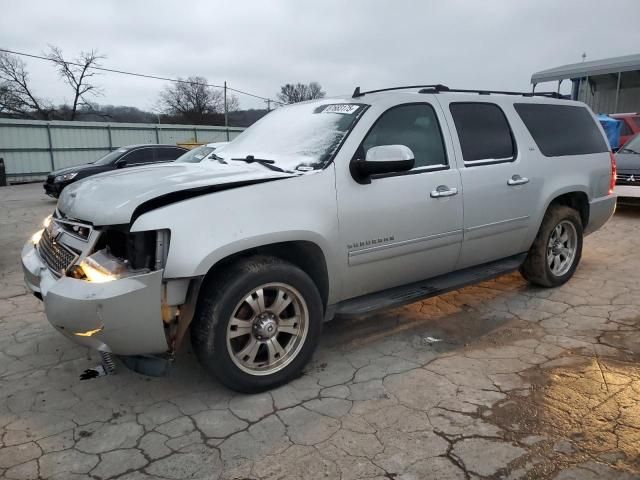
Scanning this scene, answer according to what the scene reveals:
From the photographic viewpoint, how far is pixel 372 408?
2.90 m

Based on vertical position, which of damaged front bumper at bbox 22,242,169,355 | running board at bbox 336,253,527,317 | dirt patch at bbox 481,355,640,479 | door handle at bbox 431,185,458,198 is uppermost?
door handle at bbox 431,185,458,198

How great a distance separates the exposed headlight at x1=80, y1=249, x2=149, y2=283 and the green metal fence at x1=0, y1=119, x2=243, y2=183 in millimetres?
20446

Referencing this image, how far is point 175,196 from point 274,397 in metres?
1.36

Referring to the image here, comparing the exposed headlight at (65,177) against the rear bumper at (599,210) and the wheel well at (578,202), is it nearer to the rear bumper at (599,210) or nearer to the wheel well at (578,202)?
the wheel well at (578,202)

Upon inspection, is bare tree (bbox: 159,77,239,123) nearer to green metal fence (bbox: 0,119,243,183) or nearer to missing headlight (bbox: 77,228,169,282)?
green metal fence (bbox: 0,119,243,183)

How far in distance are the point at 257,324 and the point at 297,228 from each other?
64 cm

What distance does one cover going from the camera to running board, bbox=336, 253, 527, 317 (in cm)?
344

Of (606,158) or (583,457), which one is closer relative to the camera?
(583,457)

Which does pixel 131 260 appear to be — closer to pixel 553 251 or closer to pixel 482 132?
pixel 482 132

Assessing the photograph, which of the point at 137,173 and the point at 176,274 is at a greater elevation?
the point at 137,173

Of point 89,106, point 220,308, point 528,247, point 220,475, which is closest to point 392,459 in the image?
point 220,475

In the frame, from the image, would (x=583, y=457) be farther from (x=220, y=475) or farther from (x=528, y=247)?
(x=528, y=247)

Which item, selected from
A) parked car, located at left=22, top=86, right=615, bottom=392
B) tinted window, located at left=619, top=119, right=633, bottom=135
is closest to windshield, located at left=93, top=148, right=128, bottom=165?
parked car, located at left=22, top=86, right=615, bottom=392

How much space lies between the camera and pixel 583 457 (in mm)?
2426
